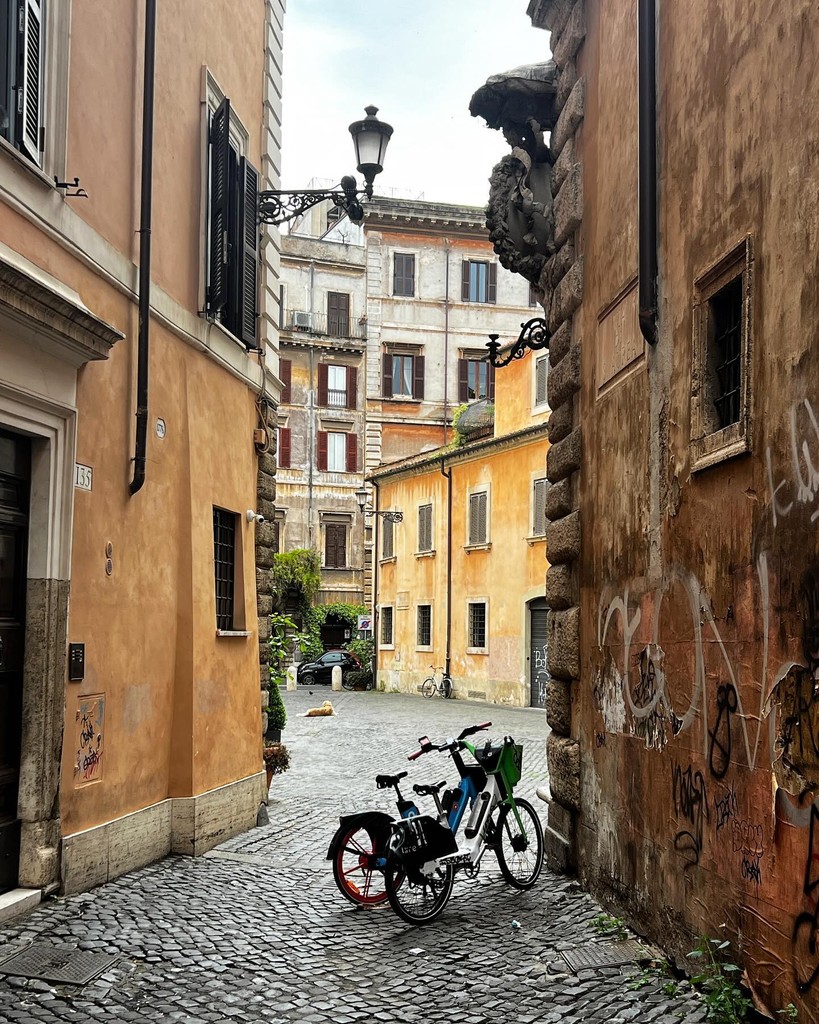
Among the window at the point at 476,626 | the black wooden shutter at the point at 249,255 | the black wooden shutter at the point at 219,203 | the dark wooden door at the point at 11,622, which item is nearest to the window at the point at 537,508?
the window at the point at 476,626

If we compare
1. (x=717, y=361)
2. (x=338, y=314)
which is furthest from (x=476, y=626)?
(x=717, y=361)

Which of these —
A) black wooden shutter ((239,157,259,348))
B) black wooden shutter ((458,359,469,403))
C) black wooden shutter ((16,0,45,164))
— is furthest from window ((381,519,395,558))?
black wooden shutter ((16,0,45,164))

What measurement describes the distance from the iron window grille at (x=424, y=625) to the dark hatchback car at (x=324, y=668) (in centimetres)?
663

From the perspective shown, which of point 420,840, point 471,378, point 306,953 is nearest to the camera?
point 306,953

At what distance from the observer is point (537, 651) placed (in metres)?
27.9

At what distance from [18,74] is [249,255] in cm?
395

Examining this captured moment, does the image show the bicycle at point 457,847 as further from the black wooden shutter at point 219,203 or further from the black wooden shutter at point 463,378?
the black wooden shutter at point 463,378

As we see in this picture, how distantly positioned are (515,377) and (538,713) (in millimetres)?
8708

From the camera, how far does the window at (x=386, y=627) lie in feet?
120

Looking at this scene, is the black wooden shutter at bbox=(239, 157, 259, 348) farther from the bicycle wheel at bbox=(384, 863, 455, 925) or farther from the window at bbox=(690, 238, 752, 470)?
the window at bbox=(690, 238, 752, 470)

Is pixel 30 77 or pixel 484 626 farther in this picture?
pixel 484 626

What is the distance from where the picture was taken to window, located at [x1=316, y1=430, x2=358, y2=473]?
153 ft

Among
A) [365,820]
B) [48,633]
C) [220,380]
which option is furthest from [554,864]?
[220,380]

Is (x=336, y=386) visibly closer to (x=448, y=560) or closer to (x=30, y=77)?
(x=448, y=560)
